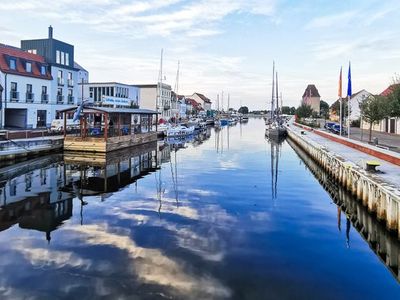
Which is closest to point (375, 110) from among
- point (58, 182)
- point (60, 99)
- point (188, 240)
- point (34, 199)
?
point (58, 182)

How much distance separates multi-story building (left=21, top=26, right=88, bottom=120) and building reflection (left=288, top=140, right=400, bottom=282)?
46.1 m

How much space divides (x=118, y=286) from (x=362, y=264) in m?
7.32

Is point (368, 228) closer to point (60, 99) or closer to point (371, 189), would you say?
point (371, 189)

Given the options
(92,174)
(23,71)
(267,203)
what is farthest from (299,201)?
(23,71)

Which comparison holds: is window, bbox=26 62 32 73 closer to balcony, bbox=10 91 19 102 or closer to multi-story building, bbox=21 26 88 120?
multi-story building, bbox=21 26 88 120

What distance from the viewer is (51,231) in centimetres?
1452

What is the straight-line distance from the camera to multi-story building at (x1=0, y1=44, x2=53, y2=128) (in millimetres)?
49375

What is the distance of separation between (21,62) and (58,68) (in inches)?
309

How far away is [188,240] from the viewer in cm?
1355

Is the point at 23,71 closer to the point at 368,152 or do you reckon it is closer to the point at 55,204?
the point at 55,204

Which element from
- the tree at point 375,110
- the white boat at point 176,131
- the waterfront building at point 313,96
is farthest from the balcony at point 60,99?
the waterfront building at point 313,96

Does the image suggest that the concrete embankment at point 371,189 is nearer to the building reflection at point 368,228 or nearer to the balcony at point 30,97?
the building reflection at point 368,228

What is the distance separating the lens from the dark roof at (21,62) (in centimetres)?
4953

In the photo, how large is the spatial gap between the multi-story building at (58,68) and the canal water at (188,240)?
115 feet
